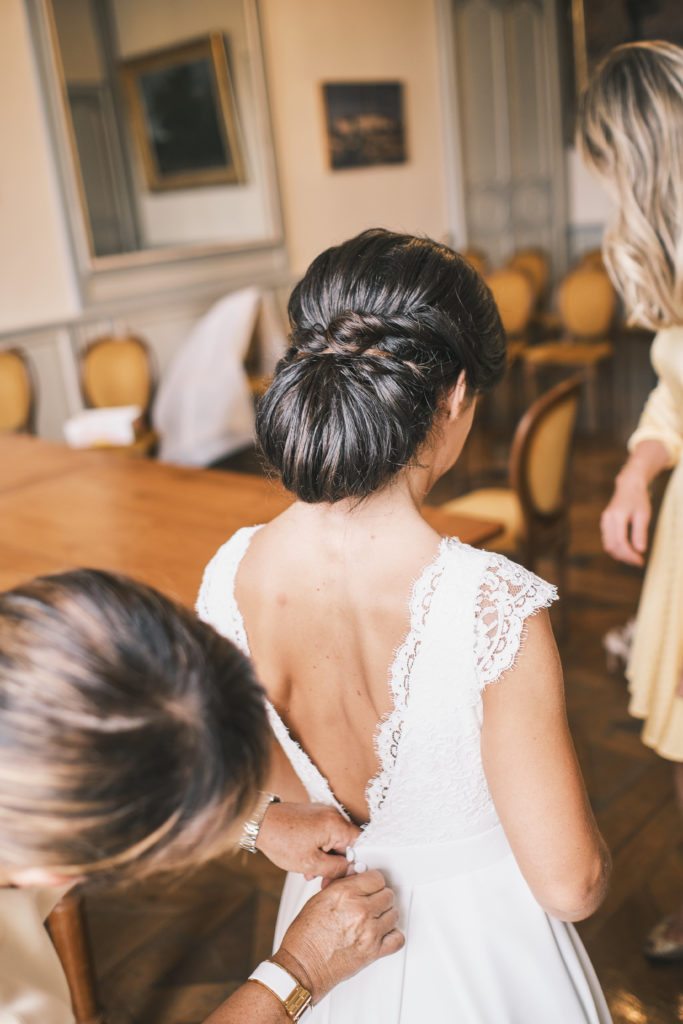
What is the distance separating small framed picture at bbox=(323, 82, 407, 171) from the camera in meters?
6.20

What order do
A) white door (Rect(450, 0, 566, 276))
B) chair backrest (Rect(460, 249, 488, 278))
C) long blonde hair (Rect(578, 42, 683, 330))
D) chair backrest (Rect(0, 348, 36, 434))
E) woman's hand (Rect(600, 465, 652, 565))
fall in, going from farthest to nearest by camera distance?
white door (Rect(450, 0, 566, 276)), chair backrest (Rect(460, 249, 488, 278)), chair backrest (Rect(0, 348, 36, 434)), woman's hand (Rect(600, 465, 652, 565)), long blonde hair (Rect(578, 42, 683, 330))

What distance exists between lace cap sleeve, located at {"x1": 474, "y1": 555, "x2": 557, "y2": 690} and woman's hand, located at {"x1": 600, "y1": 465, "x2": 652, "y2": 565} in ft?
2.99

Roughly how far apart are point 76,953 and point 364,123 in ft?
19.9

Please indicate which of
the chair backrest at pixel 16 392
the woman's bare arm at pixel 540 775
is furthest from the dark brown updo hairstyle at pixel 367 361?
the chair backrest at pixel 16 392

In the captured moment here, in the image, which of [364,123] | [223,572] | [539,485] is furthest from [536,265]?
[223,572]

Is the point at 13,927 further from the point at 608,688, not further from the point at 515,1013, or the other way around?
the point at 608,688

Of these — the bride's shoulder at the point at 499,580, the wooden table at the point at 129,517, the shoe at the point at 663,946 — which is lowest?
the shoe at the point at 663,946

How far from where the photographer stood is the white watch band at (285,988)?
881 millimetres

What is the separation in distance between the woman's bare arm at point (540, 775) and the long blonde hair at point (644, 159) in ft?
3.28

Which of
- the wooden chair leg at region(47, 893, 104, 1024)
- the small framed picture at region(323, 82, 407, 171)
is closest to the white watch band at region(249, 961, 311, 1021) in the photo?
the wooden chair leg at region(47, 893, 104, 1024)

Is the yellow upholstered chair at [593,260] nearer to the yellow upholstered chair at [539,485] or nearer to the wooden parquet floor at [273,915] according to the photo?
the yellow upholstered chair at [539,485]

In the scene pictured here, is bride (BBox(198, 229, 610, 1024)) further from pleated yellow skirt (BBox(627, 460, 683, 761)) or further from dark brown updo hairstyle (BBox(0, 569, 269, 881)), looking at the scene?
pleated yellow skirt (BBox(627, 460, 683, 761))

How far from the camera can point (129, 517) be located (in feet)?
7.07

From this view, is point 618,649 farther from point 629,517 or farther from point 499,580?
point 499,580
